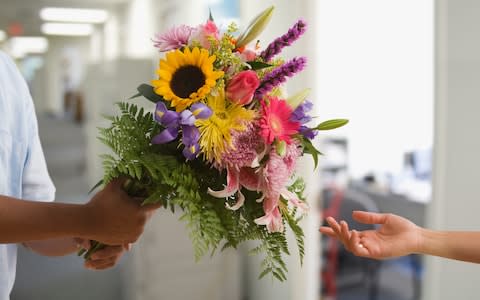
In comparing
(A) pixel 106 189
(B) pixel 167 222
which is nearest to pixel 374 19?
(B) pixel 167 222

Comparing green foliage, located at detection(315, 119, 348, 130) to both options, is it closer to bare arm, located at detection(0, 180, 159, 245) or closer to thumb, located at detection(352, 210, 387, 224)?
thumb, located at detection(352, 210, 387, 224)

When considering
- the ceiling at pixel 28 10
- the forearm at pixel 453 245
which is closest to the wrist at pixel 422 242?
the forearm at pixel 453 245

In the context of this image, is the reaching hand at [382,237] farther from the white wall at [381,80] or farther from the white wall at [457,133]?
the white wall at [381,80]

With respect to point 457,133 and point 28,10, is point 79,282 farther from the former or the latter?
point 28,10

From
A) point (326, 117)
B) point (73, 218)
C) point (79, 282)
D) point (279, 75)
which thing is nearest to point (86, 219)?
point (73, 218)

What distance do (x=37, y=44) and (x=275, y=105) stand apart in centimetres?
581

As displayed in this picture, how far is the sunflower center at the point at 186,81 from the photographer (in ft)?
2.56

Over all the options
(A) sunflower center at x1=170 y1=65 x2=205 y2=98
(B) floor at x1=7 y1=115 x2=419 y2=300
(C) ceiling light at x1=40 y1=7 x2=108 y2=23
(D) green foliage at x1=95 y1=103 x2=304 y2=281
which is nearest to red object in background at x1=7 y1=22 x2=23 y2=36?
(C) ceiling light at x1=40 y1=7 x2=108 y2=23

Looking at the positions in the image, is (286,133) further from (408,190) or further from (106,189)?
(408,190)

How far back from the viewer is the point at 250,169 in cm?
81

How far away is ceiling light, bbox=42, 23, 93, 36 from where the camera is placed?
6245 millimetres

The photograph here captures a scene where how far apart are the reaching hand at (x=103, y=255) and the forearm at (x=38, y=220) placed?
9.4 inches

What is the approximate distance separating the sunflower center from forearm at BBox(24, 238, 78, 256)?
57 centimetres

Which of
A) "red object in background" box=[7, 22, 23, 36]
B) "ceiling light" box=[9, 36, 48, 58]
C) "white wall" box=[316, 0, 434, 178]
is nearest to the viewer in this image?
"white wall" box=[316, 0, 434, 178]
